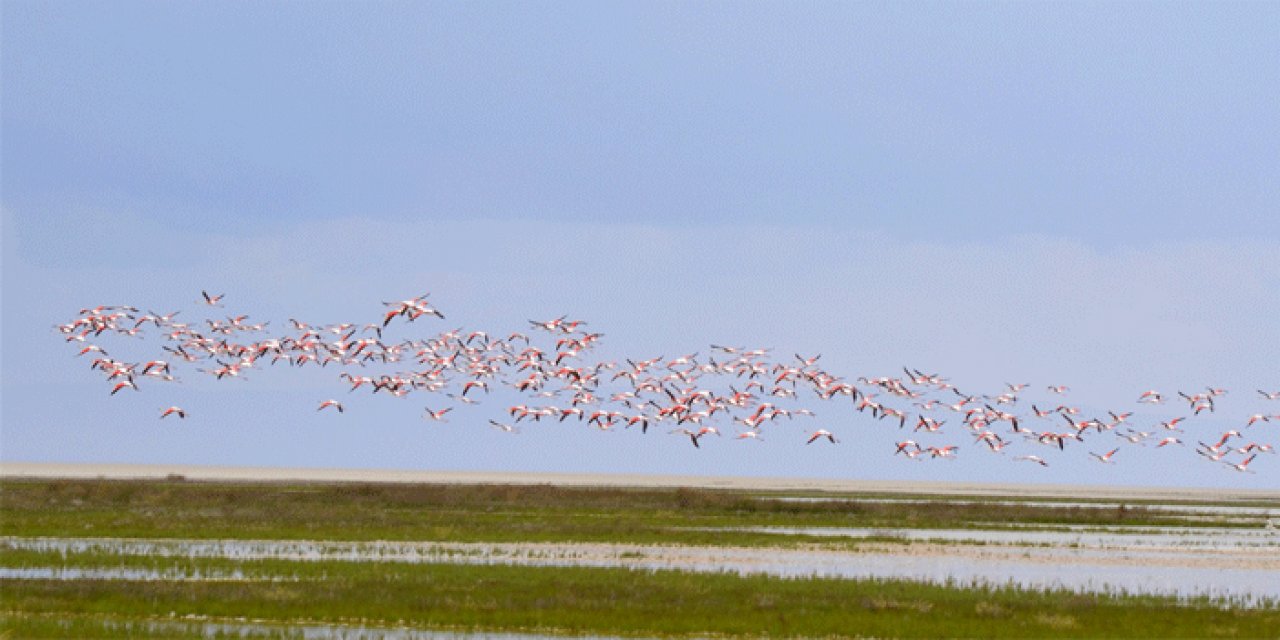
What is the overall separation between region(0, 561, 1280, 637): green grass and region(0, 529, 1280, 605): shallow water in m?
2.20

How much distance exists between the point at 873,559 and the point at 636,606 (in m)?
14.4

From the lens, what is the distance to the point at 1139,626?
2998 centimetres

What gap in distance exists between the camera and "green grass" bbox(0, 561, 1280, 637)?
95.1 ft

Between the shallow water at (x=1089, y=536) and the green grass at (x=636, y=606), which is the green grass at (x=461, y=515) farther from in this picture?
the green grass at (x=636, y=606)

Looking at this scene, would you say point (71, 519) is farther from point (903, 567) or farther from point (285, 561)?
point (903, 567)

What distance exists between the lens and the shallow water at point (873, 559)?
126 ft

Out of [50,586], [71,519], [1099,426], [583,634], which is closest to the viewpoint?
[583,634]

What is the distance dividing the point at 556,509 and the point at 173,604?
126ft

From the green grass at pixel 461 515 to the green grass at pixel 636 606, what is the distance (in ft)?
47.4

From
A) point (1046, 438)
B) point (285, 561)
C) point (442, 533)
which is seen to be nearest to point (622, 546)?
point (442, 533)

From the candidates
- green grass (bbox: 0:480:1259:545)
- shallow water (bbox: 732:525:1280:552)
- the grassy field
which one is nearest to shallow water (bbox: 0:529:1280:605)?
the grassy field

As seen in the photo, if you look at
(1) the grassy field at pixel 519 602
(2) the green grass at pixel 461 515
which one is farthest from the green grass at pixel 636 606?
(2) the green grass at pixel 461 515

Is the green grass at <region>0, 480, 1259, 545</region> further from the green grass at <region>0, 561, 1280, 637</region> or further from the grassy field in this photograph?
the green grass at <region>0, 561, 1280, 637</region>

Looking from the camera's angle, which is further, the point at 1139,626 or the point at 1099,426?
the point at 1099,426
